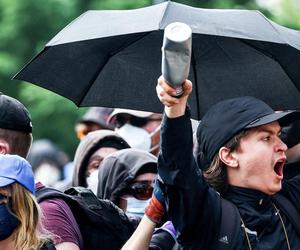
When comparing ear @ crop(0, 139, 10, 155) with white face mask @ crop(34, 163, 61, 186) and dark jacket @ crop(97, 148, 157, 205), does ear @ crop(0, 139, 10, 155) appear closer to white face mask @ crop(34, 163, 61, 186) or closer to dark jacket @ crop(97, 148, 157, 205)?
dark jacket @ crop(97, 148, 157, 205)

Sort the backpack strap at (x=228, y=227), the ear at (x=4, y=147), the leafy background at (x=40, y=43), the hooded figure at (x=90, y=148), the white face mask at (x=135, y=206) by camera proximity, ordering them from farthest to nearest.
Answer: the leafy background at (x=40, y=43)
the hooded figure at (x=90, y=148)
the white face mask at (x=135, y=206)
the ear at (x=4, y=147)
the backpack strap at (x=228, y=227)

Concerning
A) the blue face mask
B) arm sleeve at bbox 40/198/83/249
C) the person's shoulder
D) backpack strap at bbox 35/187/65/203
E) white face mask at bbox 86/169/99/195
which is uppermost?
the blue face mask

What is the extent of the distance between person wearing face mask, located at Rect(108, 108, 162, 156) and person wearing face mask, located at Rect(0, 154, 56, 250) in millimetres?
3282

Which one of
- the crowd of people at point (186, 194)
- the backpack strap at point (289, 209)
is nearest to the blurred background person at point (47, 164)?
the crowd of people at point (186, 194)

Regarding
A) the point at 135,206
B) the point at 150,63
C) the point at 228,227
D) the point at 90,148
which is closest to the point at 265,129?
the point at 228,227

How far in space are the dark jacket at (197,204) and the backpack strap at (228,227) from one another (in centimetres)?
2

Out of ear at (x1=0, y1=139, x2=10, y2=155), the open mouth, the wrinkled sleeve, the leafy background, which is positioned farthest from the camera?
the leafy background

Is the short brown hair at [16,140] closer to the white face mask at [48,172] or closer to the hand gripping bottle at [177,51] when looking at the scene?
the hand gripping bottle at [177,51]

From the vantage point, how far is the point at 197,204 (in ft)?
17.6

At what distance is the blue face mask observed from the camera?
541cm

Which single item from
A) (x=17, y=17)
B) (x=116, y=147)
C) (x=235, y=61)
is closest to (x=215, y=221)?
(x=235, y=61)

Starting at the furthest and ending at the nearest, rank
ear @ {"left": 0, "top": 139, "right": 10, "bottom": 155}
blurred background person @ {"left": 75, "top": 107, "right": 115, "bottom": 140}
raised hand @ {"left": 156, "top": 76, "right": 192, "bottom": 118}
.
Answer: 1. blurred background person @ {"left": 75, "top": 107, "right": 115, "bottom": 140}
2. ear @ {"left": 0, "top": 139, "right": 10, "bottom": 155}
3. raised hand @ {"left": 156, "top": 76, "right": 192, "bottom": 118}

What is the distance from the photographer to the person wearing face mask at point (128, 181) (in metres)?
7.01

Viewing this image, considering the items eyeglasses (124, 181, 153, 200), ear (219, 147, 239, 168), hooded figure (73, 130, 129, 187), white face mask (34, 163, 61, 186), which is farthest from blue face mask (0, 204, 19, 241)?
white face mask (34, 163, 61, 186)
